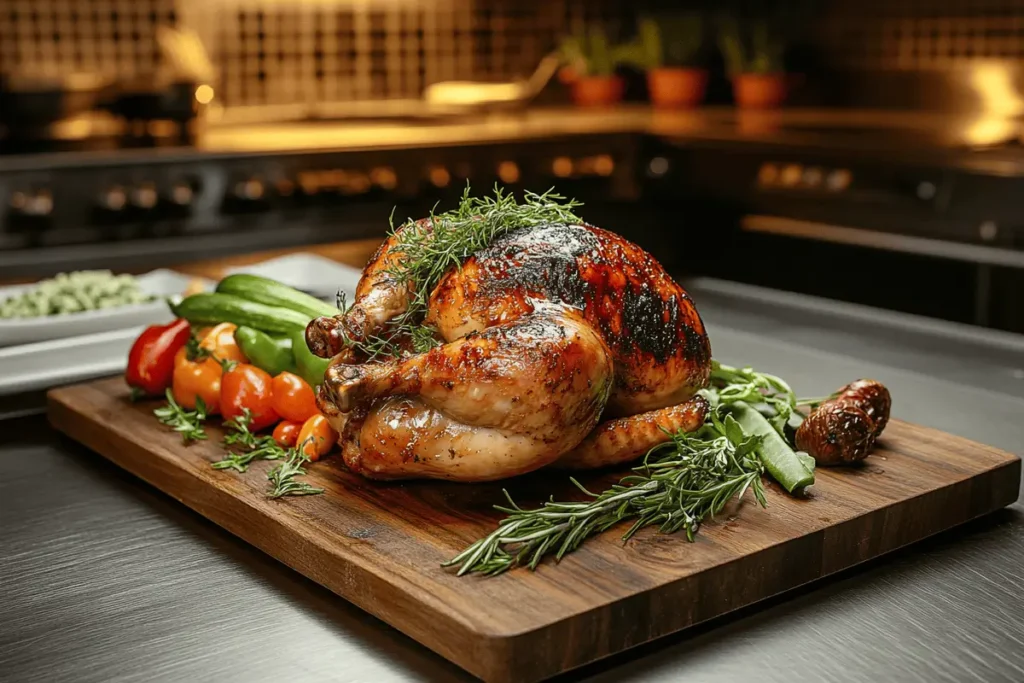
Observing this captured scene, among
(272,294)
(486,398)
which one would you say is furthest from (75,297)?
(486,398)

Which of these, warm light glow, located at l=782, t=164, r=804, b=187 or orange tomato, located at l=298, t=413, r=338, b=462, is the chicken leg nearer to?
orange tomato, located at l=298, t=413, r=338, b=462

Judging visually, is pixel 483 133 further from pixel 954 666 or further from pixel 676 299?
pixel 954 666

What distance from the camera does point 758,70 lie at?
16.9 feet

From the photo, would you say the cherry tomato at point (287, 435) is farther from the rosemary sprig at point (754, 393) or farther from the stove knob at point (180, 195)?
the stove knob at point (180, 195)

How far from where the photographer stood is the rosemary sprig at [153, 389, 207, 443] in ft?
4.62

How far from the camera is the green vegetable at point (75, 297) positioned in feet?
5.90

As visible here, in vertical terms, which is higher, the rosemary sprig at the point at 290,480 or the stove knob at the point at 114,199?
the stove knob at the point at 114,199

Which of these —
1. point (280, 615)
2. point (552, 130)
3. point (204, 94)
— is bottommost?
point (280, 615)

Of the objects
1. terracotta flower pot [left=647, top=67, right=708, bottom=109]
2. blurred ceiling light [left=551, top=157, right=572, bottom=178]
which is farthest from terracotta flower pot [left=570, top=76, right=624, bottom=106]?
blurred ceiling light [left=551, top=157, right=572, bottom=178]

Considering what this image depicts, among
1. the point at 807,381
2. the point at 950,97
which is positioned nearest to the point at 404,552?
the point at 807,381

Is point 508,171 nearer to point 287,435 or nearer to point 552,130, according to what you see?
point 552,130

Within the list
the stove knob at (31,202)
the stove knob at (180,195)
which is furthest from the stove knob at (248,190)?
the stove knob at (31,202)

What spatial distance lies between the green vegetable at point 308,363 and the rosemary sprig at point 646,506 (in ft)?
1.18

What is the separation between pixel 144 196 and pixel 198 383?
2.33 metres
